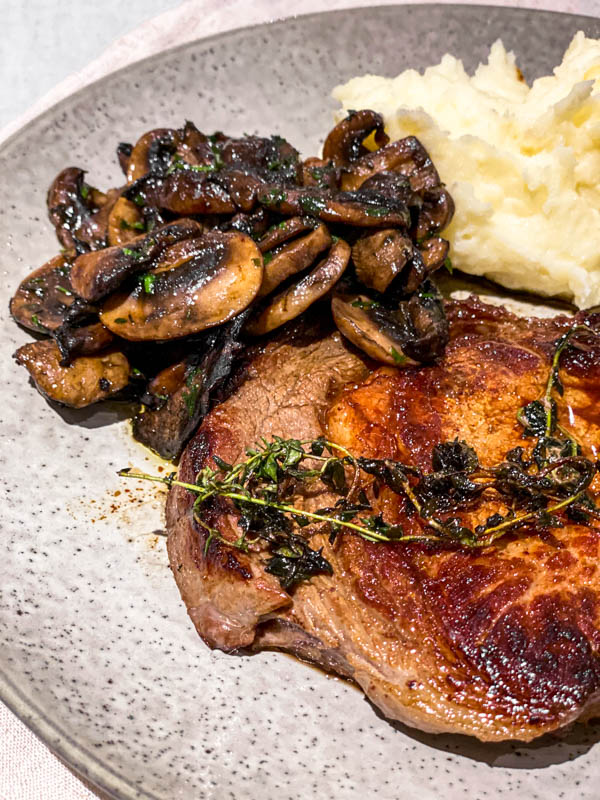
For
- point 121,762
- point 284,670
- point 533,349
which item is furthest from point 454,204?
point 121,762

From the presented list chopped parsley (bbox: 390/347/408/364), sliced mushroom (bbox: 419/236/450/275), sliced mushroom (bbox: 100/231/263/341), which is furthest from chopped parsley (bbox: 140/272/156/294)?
sliced mushroom (bbox: 419/236/450/275)

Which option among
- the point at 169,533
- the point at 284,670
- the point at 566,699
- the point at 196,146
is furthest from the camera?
the point at 196,146

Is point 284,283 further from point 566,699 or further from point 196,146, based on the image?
point 566,699

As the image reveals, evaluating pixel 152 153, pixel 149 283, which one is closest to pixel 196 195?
pixel 149 283

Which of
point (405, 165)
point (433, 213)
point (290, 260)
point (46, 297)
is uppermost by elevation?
point (46, 297)

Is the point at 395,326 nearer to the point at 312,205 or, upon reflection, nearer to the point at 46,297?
the point at 312,205

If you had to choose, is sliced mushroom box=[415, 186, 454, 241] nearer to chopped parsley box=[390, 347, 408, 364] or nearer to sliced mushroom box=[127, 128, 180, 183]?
chopped parsley box=[390, 347, 408, 364]
